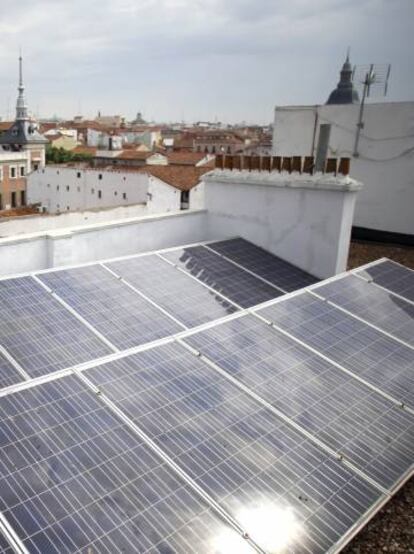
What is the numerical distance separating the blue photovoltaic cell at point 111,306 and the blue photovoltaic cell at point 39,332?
15.0 inches

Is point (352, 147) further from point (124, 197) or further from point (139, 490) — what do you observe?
point (124, 197)

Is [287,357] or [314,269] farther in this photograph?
[314,269]

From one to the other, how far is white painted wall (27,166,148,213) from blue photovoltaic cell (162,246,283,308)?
134 ft

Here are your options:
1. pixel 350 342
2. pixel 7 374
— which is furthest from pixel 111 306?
pixel 350 342

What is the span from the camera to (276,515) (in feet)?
18.7

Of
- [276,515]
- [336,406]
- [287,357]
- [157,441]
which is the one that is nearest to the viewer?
[276,515]

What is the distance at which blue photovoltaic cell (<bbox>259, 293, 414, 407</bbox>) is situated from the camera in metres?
8.91

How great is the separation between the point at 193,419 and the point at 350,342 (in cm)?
441

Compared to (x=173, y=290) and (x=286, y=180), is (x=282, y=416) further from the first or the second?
(x=286, y=180)

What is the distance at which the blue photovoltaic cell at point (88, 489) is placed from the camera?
16.5 feet

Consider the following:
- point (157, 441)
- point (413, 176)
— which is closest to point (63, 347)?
point (157, 441)

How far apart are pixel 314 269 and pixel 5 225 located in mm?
27727

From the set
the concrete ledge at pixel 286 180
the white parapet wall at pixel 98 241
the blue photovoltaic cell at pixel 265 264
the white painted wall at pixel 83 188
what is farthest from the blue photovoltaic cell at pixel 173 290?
the white painted wall at pixel 83 188

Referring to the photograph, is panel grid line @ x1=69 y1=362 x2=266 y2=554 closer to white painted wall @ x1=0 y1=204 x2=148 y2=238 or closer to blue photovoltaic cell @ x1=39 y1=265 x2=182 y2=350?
blue photovoltaic cell @ x1=39 y1=265 x2=182 y2=350
